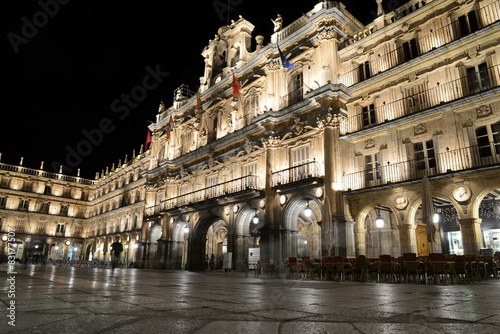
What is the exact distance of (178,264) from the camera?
28.5 metres

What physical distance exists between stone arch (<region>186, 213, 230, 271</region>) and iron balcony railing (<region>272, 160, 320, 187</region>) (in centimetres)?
742

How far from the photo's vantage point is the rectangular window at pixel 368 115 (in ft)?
60.2

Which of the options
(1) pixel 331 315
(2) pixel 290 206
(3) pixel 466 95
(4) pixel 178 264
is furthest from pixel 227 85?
(1) pixel 331 315

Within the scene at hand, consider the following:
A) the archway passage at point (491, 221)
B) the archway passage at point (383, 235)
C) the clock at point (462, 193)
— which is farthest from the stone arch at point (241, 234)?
the archway passage at point (491, 221)

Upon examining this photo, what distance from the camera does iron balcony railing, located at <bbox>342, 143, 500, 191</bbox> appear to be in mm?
13852

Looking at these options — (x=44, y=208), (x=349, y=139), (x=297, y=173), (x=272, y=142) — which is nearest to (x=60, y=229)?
(x=44, y=208)

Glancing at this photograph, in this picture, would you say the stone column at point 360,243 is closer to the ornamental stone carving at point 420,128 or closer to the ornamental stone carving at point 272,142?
the ornamental stone carving at point 420,128

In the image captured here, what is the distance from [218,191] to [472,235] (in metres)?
16.3

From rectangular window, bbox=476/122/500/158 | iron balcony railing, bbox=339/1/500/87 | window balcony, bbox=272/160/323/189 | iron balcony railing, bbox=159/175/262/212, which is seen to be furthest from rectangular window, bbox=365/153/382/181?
iron balcony railing, bbox=159/175/262/212

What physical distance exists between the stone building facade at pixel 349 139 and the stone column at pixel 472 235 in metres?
0.04

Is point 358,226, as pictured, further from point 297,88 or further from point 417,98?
point 297,88

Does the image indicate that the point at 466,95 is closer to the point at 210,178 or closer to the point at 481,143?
the point at 481,143

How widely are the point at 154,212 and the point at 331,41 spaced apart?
22126mm

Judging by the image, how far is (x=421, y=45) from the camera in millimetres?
17016
